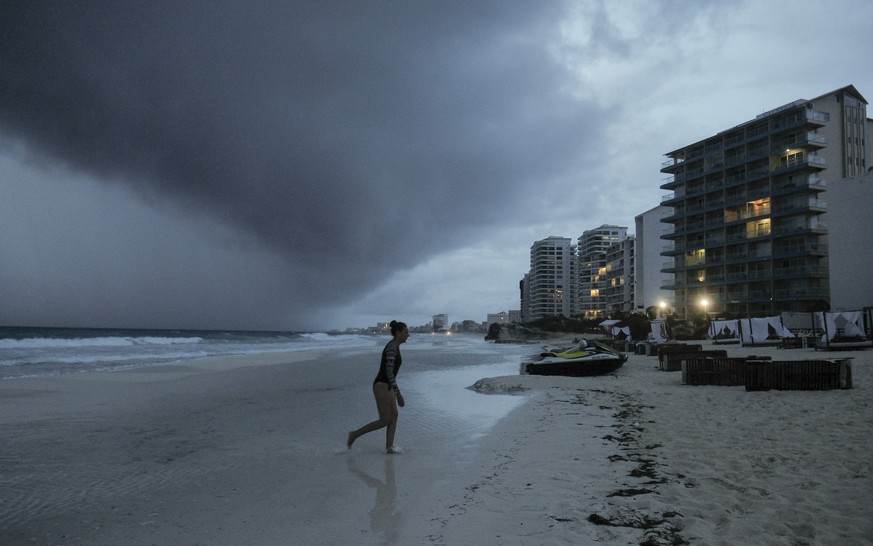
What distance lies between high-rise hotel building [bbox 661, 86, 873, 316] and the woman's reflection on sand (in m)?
67.4

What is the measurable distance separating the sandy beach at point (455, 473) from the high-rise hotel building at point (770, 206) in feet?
190

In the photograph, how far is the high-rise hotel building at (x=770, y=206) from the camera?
195 feet

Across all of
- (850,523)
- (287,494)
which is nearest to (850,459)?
(850,523)

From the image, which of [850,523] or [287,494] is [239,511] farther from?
[850,523]

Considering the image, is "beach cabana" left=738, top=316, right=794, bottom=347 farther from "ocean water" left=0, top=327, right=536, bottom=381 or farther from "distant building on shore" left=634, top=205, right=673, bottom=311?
"distant building on shore" left=634, top=205, right=673, bottom=311

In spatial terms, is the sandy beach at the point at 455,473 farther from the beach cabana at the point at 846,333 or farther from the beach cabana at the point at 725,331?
the beach cabana at the point at 725,331

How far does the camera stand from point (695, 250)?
241 feet

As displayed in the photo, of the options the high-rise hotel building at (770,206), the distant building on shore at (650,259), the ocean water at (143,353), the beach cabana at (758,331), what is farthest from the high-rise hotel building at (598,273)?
the beach cabana at (758,331)

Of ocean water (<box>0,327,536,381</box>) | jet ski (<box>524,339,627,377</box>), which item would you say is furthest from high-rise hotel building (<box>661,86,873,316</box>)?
jet ski (<box>524,339,627,377</box>)

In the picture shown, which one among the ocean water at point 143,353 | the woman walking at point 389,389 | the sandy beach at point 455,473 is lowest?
the ocean water at point 143,353

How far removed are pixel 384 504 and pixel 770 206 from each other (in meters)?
74.7

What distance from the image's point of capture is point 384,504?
5.45 m

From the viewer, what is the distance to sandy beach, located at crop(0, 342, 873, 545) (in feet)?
15.1

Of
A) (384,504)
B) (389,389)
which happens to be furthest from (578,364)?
(384,504)
